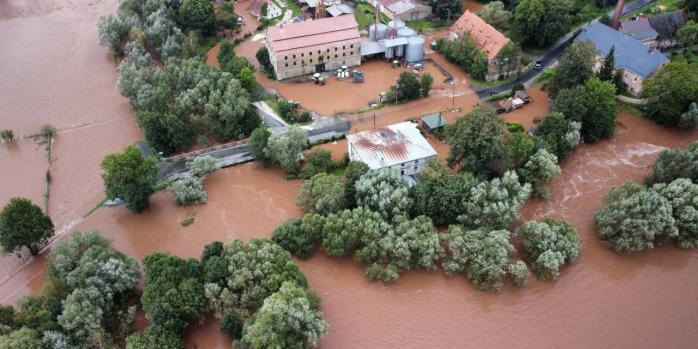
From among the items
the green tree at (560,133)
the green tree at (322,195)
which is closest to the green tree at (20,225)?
the green tree at (322,195)

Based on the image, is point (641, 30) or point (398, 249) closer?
point (398, 249)

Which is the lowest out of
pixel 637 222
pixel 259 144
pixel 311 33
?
pixel 637 222

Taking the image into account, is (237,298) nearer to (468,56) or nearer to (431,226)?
(431,226)

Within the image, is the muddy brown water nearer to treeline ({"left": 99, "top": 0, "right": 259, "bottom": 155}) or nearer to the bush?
the bush

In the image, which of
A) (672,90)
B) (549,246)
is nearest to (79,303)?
(549,246)

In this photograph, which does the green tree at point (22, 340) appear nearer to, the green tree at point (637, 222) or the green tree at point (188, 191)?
the green tree at point (188, 191)

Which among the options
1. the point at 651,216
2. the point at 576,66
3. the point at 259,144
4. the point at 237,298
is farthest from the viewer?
the point at 576,66

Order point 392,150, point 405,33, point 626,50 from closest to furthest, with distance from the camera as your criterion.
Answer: point 392,150 < point 626,50 < point 405,33

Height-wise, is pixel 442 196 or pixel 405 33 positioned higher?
pixel 405 33
